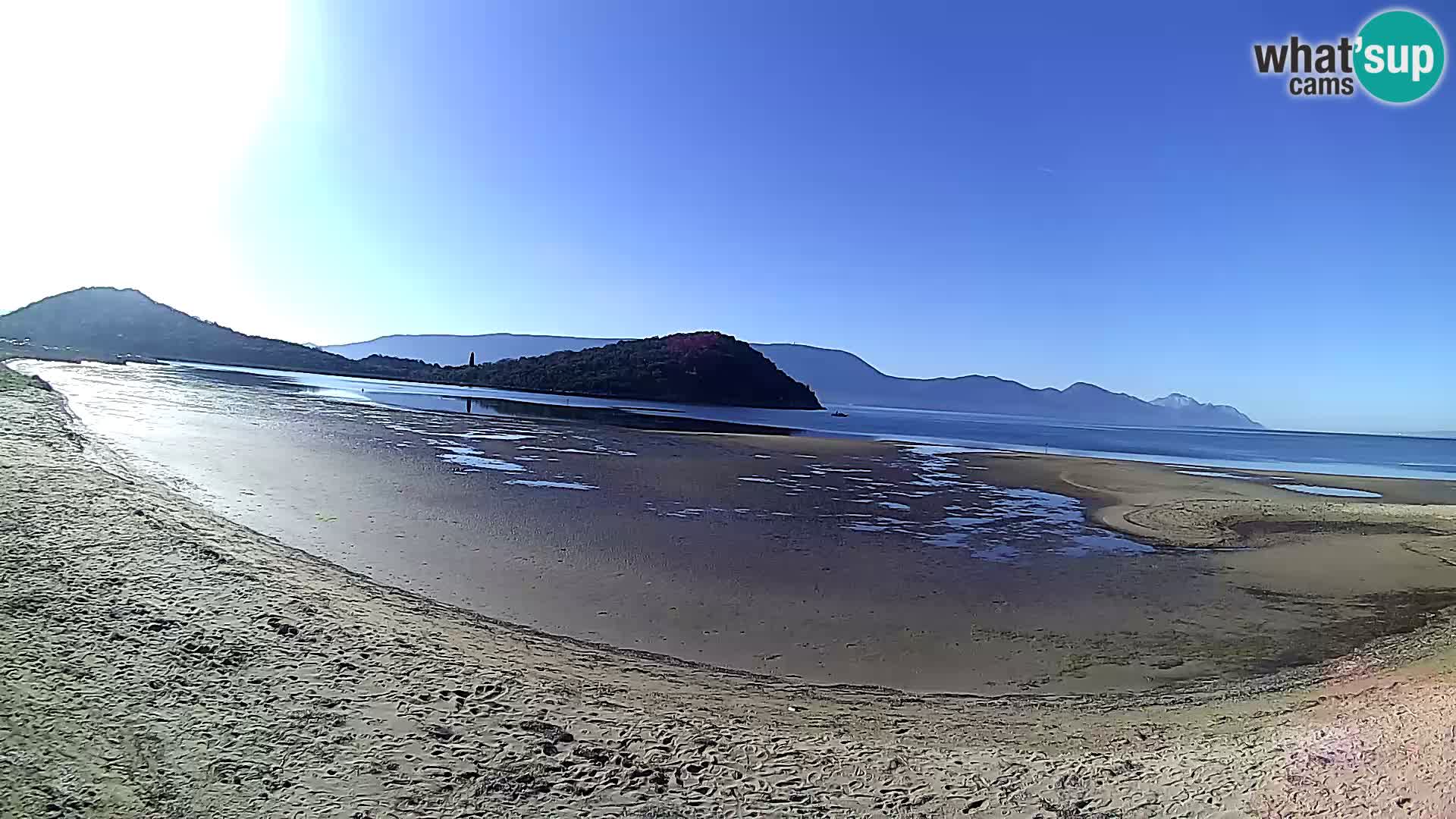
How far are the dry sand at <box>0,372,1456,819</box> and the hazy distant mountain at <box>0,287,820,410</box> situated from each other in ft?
292

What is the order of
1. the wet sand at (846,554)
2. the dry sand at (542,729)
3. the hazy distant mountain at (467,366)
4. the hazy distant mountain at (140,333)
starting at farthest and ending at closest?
the hazy distant mountain at (140,333)
the hazy distant mountain at (467,366)
the wet sand at (846,554)
the dry sand at (542,729)

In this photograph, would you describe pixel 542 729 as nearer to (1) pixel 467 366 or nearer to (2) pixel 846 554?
(2) pixel 846 554

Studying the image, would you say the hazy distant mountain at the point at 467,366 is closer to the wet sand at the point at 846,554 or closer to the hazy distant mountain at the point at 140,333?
the hazy distant mountain at the point at 140,333

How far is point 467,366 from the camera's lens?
414 feet

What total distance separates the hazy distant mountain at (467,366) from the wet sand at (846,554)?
7571 cm

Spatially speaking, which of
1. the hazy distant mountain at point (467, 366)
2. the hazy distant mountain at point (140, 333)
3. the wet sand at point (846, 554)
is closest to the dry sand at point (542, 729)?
the wet sand at point (846, 554)

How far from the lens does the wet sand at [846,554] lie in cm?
843

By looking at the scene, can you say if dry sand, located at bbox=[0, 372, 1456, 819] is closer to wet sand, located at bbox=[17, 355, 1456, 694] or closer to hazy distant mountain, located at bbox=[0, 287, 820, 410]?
wet sand, located at bbox=[17, 355, 1456, 694]

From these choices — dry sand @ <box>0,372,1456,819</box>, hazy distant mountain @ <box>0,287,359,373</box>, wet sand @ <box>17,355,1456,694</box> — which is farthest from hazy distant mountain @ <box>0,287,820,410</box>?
dry sand @ <box>0,372,1456,819</box>

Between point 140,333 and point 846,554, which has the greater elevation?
point 140,333

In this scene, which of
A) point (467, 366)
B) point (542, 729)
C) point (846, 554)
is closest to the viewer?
point (542, 729)

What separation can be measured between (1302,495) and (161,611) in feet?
98.0

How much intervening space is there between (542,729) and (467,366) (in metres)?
128

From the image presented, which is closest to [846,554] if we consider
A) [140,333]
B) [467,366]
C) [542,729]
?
[542,729]
